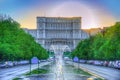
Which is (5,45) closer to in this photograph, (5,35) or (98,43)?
(5,35)

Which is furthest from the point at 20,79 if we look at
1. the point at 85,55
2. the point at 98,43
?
the point at 85,55

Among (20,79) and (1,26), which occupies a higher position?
(1,26)

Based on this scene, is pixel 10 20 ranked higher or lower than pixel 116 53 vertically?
higher

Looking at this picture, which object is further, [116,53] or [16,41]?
[16,41]

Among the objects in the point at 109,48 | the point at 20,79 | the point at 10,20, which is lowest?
the point at 20,79

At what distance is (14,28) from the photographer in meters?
95.2

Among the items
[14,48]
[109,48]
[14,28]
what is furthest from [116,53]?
[14,28]

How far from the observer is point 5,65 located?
77.8m

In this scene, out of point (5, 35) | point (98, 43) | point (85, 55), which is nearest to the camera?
point (5, 35)

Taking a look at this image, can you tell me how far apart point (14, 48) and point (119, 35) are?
21.4 meters

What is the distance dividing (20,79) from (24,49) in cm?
6626

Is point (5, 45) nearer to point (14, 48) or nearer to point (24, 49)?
point (14, 48)

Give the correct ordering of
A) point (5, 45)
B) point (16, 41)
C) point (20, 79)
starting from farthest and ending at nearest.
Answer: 1. point (16, 41)
2. point (5, 45)
3. point (20, 79)

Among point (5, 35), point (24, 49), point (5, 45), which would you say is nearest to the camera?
point (5, 45)
